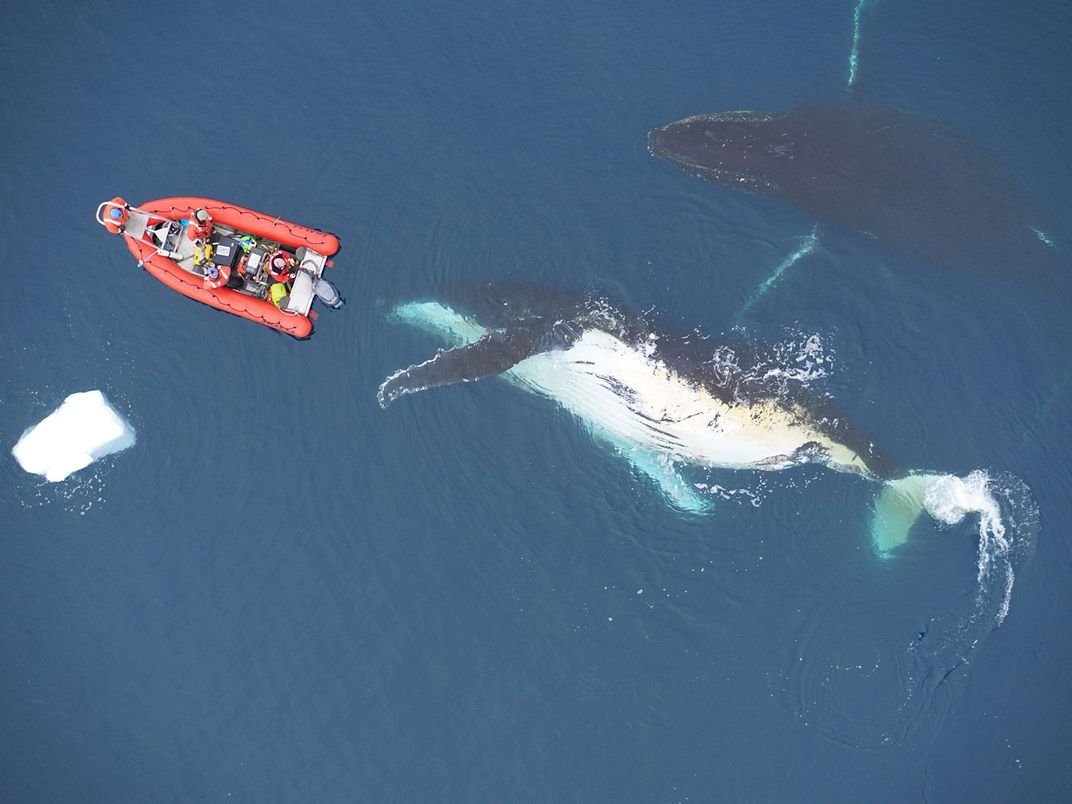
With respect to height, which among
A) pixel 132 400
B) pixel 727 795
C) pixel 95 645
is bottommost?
pixel 727 795

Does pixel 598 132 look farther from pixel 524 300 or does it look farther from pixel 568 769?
pixel 568 769

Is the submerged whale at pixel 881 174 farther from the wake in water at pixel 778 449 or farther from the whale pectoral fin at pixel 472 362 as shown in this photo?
the whale pectoral fin at pixel 472 362

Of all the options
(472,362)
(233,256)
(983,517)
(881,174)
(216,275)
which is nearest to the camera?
(983,517)

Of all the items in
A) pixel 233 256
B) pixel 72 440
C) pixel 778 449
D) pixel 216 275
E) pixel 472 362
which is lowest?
pixel 72 440

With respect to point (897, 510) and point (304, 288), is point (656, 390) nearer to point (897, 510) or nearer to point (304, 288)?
point (897, 510)

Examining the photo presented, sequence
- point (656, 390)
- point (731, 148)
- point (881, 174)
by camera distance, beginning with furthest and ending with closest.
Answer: point (731, 148), point (881, 174), point (656, 390)

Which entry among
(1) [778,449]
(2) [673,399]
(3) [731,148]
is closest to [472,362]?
(2) [673,399]

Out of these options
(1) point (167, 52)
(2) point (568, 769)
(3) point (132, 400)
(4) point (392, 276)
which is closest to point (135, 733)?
(3) point (132, 400)

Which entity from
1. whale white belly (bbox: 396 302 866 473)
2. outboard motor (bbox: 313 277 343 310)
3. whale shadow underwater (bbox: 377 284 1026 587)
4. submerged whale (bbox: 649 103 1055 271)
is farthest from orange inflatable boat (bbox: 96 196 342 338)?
submerged whale (bbox: 649 103 1055 271)
